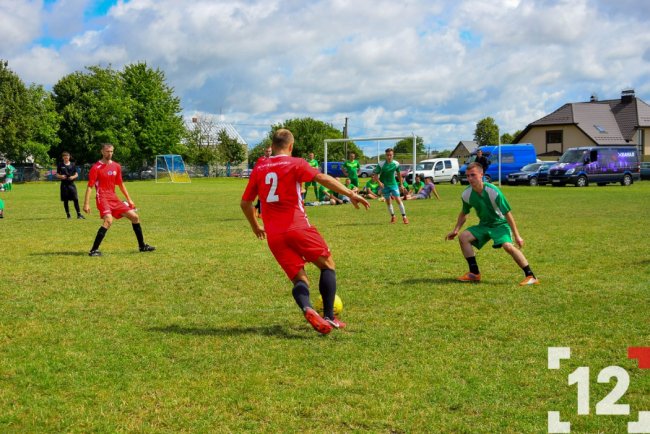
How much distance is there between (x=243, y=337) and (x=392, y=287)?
2772 mm

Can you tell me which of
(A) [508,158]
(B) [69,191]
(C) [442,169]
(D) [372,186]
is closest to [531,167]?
(A) [508,158]

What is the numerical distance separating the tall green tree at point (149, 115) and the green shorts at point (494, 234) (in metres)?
69.0

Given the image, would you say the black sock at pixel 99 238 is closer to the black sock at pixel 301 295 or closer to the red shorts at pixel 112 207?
the red shorts at pixel 112 207

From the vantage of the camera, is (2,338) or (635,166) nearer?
(2,338)

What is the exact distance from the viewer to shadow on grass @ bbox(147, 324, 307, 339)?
610 cm

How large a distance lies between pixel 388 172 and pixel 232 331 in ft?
38.6

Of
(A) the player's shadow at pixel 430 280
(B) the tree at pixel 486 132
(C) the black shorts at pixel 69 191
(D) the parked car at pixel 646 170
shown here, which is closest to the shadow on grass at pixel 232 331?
(A) the player's shadow at pixel 430 280

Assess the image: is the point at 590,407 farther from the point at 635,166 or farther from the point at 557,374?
the point at 635,166

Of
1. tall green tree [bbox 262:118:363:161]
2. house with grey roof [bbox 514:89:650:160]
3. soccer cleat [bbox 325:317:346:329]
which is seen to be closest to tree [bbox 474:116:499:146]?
tall green tree [bbox 262:118:363:161]

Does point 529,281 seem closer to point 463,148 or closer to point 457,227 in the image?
point 457,227

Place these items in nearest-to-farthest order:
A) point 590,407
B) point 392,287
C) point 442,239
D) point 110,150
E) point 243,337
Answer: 1. point 590,407
2. point 243,337
3. point 392,287
4. point 110,150
5. point 442,239

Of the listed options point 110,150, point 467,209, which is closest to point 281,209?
point 467,209

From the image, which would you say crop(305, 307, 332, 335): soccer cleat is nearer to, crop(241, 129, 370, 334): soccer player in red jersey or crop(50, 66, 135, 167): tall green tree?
crop(241, 129, 370, 334): soccer player in red jersey

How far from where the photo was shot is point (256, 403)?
4.33m
